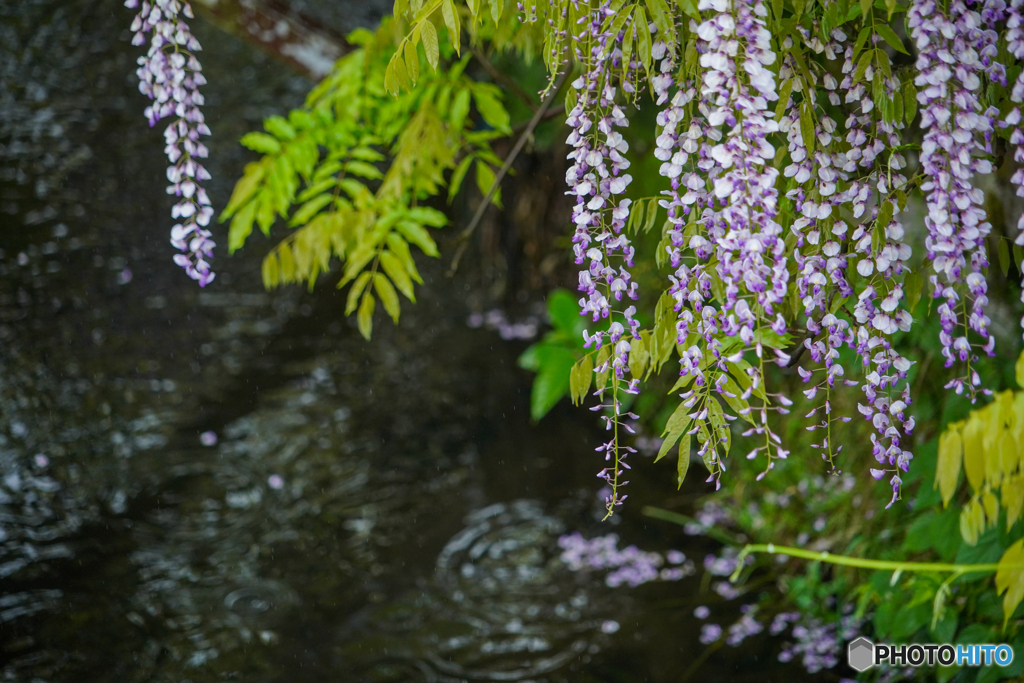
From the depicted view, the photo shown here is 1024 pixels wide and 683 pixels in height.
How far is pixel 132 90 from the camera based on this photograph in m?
5.36

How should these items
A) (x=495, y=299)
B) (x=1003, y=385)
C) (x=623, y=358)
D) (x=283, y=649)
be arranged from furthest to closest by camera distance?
(x=495, y=299), (x=283, y=649), (x=1003, y=385), (x=623, y=358)

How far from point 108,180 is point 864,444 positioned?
14.6 feet

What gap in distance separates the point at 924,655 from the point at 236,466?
2.64m

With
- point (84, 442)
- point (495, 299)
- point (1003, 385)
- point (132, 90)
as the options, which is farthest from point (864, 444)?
point (132, 90)

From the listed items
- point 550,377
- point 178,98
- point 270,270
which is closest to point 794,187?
point 178,98

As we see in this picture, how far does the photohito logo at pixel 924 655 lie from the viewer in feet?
6.28

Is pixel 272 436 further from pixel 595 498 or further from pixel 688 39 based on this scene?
pixel 688 39

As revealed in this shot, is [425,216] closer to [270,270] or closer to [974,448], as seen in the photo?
[270,270]

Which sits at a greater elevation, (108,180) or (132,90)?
(132,90)

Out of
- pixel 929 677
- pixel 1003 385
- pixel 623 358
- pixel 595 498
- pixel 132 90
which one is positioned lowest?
pixel 929 677

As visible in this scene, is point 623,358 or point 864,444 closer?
point 623,358

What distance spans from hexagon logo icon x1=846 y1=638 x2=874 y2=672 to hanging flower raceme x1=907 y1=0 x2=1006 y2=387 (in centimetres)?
159

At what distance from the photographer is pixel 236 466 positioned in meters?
3.54

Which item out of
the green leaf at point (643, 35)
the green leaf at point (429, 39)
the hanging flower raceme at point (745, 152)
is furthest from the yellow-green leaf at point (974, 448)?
the green leaf at point (429, 39)
